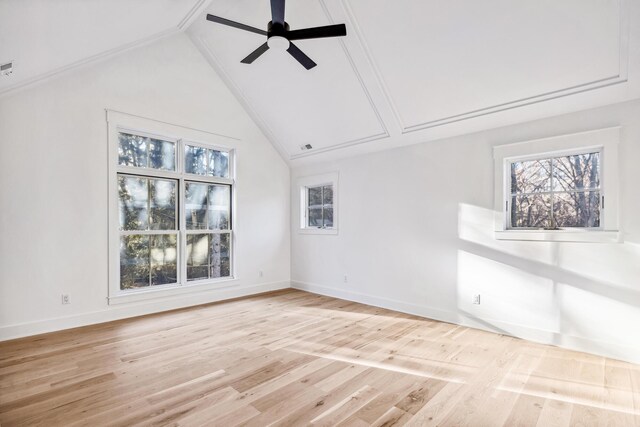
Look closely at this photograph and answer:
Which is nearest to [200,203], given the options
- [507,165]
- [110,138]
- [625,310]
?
[110,138]

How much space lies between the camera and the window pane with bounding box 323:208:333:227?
17.8 ft

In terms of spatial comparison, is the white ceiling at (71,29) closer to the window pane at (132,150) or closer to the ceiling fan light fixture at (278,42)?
the window pane at (132,150)

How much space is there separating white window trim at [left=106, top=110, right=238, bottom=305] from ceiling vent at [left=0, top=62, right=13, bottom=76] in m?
1.22

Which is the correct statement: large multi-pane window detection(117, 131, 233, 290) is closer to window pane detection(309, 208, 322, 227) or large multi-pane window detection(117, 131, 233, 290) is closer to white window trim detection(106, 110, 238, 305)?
white window trim detection(106, 110, 238, 305)

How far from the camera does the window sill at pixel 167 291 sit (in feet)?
13.0

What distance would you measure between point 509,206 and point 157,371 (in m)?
3.96

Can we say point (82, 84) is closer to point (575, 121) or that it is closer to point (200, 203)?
point (200, 203)

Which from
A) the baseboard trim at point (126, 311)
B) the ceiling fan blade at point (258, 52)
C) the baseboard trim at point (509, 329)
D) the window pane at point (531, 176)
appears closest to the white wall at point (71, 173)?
the baseboard trim at point (126, 311)

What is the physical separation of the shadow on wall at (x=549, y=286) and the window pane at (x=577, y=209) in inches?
Answer: 10.5

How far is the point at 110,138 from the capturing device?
3893 mm

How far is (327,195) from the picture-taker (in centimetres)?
550

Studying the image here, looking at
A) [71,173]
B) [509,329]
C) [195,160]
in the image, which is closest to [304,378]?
[509,329]

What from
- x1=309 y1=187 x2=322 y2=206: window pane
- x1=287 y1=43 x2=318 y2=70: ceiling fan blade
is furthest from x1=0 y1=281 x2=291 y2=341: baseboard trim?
x1=287 y1=43 x2=318 y2=70: ceiling fan blade

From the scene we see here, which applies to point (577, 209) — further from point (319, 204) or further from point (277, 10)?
point (319, 204)
